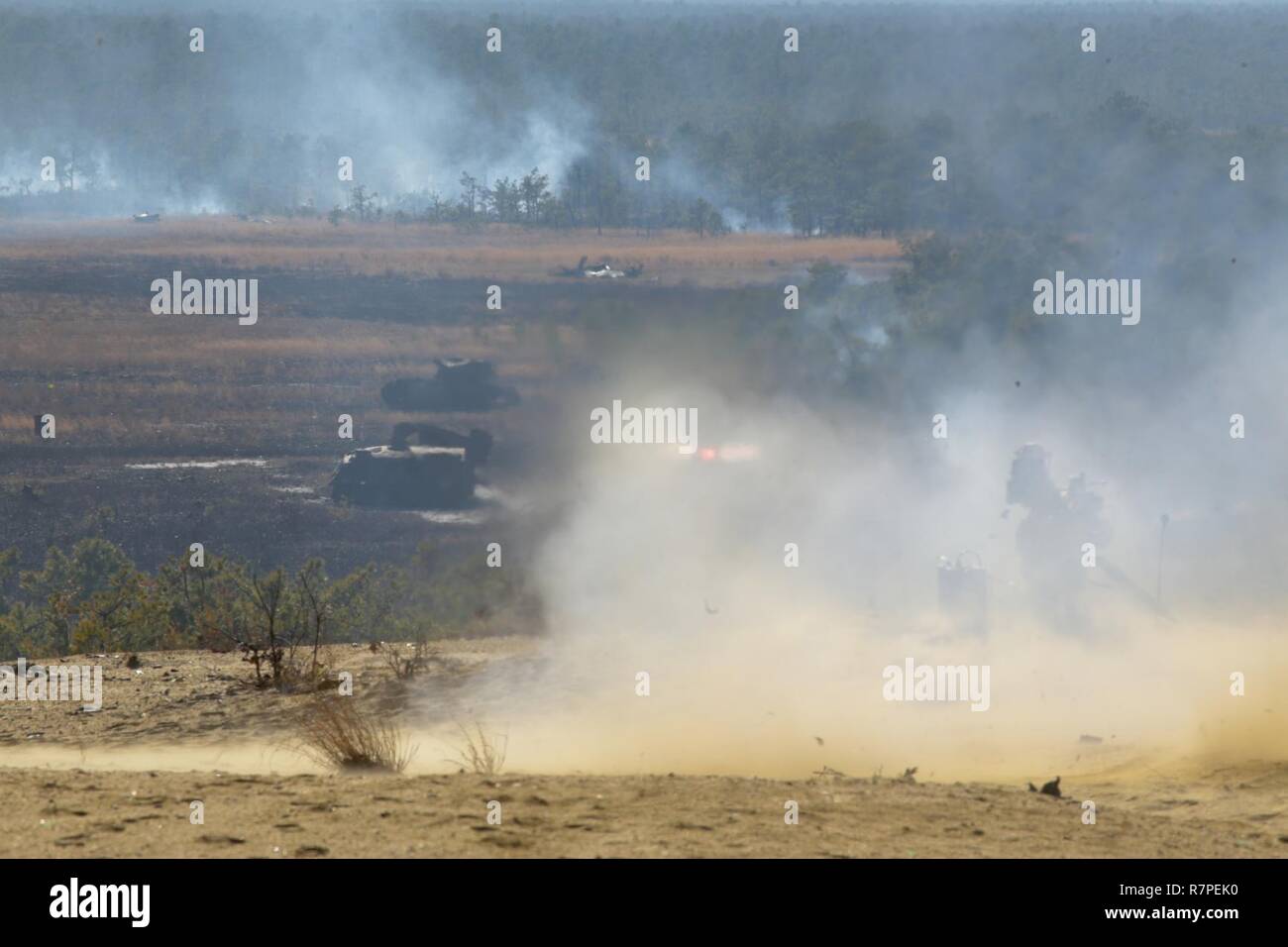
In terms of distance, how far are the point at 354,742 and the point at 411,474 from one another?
74.1 feet

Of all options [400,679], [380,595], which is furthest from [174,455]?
[400,679]

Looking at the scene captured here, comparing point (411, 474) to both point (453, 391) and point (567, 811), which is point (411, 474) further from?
point (567, 811)

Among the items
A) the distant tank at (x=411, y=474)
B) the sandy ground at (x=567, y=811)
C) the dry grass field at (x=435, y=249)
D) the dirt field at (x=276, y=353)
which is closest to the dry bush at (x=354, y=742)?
the sandy ground at (x=567, y=811)

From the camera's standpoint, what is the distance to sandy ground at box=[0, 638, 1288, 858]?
33.1 feet

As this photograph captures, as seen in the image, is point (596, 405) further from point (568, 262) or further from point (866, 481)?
point (568, 262)

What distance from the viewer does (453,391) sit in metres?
41.8

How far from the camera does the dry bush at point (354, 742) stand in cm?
1252

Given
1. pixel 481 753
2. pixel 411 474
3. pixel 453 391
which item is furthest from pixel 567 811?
pixel 453 391

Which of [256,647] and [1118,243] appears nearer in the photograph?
[256,647]

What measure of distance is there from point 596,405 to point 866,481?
11.7 m

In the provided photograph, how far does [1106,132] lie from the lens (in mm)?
59812

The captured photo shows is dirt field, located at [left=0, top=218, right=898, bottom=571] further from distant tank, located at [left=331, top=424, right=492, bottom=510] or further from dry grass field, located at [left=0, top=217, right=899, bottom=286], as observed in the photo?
distant tank, located at [left=331, top=424, right=492, bottom=510]

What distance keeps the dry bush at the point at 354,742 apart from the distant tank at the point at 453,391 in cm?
2760

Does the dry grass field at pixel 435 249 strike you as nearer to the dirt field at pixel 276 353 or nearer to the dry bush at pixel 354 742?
the dirt field at pixel 276 353
